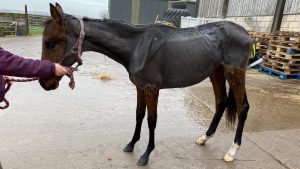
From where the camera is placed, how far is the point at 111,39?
2.83 m

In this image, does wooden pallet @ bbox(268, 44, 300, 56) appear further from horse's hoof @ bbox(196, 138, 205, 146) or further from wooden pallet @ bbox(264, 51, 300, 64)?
horse's hoof @ bbox(196, 138, 205, 146)

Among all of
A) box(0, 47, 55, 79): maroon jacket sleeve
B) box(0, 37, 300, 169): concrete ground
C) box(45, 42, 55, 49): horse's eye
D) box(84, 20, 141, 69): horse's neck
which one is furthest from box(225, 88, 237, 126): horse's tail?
box(0, 47, 55, 79): maroon jacket sleeve

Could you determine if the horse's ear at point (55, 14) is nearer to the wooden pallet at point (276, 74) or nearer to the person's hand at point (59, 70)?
the person's hand at point (59, 70)

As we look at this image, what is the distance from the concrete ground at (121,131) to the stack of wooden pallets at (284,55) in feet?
6.13

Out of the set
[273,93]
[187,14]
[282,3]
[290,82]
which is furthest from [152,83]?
[187,14]

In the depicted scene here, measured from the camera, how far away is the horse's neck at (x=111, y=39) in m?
2.73

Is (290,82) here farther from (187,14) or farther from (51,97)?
(187,14)

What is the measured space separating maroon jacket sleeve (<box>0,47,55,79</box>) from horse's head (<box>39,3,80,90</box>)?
0.79 meters

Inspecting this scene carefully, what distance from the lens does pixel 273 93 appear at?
20.4 feet

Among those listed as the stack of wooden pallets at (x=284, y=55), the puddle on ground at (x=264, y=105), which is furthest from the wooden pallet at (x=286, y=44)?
the puddle on ground at (x=264, y=105)

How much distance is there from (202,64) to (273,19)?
291 inches

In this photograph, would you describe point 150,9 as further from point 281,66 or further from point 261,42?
point 281,66

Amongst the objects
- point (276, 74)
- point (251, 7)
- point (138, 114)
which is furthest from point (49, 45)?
point (251, 7)

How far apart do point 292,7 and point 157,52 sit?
745cm
